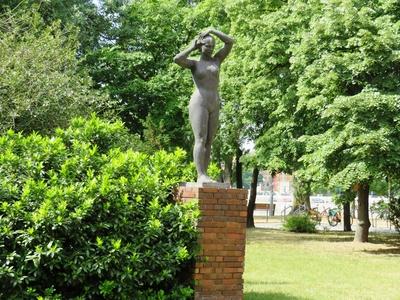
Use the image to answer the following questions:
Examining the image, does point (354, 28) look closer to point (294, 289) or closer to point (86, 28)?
point (294, 289)

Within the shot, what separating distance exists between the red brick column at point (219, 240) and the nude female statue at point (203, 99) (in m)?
0.47

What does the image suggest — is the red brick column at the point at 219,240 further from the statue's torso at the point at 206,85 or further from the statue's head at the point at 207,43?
the statue's head at the point at 207,43

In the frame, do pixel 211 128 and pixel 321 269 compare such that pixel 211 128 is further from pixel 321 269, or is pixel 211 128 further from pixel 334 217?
pixel 334 217

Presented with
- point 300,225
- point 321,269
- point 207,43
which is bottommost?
point 321,269

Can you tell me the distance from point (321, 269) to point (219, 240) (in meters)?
7.27

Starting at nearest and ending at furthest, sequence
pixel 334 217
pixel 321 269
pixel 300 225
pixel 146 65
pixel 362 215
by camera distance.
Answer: pixel 321 269 → pixel 362 215 → pixel 300 225 → pixel 146 65 → pixel 334 217

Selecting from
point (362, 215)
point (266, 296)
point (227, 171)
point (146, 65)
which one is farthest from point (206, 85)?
point (227, 171)

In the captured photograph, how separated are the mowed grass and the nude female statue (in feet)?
10.3

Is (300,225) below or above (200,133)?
below

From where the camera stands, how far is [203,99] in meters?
7.77

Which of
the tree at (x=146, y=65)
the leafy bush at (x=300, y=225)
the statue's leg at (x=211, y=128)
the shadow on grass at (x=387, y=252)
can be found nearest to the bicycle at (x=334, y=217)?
the leafy bush at (x=300, y=225)

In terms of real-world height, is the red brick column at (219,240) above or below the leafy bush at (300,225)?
below

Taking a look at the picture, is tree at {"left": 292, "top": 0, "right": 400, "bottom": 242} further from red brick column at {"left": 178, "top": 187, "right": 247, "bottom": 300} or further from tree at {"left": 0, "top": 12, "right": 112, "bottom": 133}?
red brick column at {"left": 178, "top": 187, "right": 247, "bottom": 300}

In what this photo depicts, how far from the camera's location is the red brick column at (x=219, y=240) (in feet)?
23.8
